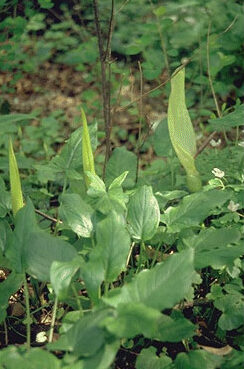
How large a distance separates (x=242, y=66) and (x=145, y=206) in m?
1.59

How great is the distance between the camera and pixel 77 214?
136cm

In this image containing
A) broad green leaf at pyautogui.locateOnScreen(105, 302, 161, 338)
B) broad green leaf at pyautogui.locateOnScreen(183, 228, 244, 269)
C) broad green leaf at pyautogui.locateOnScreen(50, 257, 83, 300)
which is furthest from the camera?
broad green leaf at pyautogui.locateOnScreen(183, 228, 244, 269)

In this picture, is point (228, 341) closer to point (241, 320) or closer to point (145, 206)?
point (241, 320)

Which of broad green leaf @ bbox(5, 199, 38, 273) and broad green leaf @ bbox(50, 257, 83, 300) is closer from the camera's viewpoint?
broad green leaf @ bbox(50, 257, 83, 300)

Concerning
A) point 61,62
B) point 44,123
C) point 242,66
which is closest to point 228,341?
point 44,123

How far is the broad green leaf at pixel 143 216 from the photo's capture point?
4.43ft

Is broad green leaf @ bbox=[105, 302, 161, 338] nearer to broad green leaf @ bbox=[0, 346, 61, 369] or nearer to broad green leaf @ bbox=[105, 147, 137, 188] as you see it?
broad green leaf @ bbox=[0, 346, 61, 369]

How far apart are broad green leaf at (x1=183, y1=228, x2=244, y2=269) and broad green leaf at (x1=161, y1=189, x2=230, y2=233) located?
0.06 metres

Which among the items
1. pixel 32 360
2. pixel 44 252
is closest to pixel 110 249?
pixel 44 252

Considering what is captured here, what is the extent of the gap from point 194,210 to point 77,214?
0.26 m

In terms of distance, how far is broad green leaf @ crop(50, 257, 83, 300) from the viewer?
115 centimetres

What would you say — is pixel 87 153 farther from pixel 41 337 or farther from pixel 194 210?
pixel 41 337

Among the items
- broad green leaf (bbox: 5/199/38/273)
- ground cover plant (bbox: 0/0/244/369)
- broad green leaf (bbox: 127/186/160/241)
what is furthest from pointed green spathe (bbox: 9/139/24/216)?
broad green leaf (bbox: 127/186/160/241)

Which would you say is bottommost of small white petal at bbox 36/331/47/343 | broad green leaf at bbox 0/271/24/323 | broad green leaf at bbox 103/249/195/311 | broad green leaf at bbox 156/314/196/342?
small white petal at bbox 36/331/47/343
